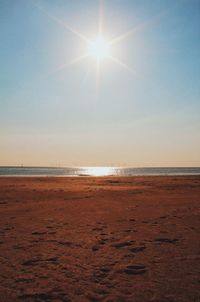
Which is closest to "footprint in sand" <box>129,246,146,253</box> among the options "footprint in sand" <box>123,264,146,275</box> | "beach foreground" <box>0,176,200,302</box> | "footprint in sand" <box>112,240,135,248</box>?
"beach foreground" <box>0,176,200,302</box>

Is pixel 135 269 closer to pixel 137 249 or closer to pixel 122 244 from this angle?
pixel 137 249

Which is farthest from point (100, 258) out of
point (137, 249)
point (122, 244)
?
point (122, 244)

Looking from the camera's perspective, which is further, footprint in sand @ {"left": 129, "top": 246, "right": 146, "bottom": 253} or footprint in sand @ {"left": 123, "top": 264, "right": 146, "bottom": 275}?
footprint in sand @ {"left": 129, "top": 246, "right": 146, "bottom": 253}

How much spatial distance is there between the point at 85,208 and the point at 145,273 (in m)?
9.87

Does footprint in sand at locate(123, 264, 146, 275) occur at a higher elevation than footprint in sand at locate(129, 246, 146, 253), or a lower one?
lower

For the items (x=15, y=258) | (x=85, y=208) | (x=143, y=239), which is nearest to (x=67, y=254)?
(x=15, y=258)

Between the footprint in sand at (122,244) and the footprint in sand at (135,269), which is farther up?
the footprint in sand at (122,244)

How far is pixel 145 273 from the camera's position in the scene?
21.7ft

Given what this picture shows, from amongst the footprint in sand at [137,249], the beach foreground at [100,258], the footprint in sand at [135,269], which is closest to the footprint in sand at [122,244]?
the beach foreground at [100,258]

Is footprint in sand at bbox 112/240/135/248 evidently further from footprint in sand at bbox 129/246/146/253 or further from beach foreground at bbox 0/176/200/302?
footprint in sand at bbox 129/246/146/253

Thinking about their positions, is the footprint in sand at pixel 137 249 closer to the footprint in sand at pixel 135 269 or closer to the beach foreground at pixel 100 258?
the beach foreground at pixel 100 258

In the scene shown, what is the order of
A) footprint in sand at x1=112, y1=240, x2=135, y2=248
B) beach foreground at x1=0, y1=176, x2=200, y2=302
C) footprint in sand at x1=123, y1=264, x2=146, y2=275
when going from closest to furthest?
beach foreground at x1=0, y1=176, x2=200, y2=302
footprint in sand at x1=123, y1=264, x2=146, y2=275
footprint in sand at x1=112, y1=240, x2=135, y2=248

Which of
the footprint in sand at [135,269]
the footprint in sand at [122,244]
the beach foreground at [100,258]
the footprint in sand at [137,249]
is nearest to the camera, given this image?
the beach foreground at [100,258]

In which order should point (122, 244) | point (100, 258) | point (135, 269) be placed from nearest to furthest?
1. point (135, 269)
2. point (100, 258)
3. point (122, 244)
